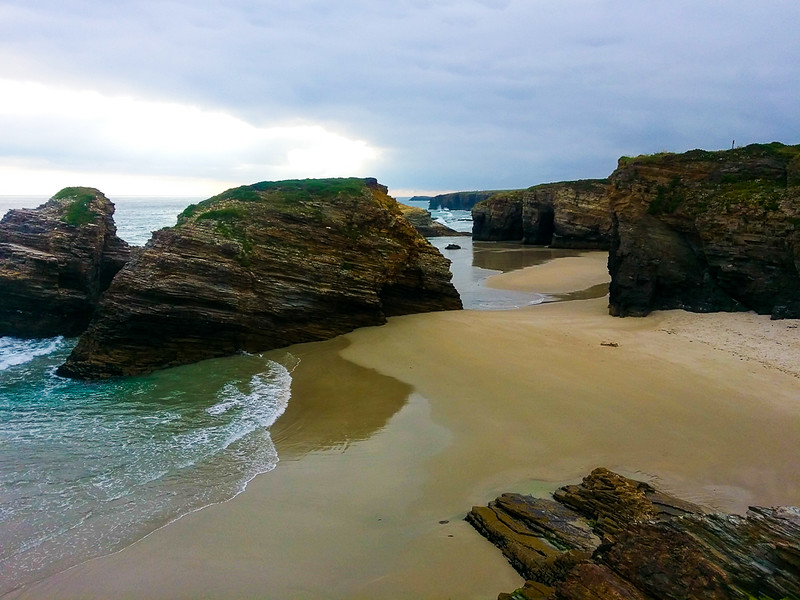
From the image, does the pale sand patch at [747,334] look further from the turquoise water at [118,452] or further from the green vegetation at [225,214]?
the green vegetation at [225,214]

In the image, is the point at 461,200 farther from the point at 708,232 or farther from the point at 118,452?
the point at 118,452

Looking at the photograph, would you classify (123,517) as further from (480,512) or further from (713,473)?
(713,473)

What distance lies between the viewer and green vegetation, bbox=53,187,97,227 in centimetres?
2000

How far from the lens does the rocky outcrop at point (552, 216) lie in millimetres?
47719

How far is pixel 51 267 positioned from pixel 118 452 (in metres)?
12.2

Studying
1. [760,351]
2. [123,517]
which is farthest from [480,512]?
[760,351]


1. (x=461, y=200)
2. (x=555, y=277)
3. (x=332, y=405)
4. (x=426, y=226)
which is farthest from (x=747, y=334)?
(x=461, y=200)

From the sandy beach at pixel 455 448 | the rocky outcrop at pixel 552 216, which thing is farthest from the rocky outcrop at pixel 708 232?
the rocky outcrop at pixel 552 216

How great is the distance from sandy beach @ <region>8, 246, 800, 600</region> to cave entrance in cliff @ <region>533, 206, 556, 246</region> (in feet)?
125

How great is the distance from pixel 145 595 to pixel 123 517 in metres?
1.89

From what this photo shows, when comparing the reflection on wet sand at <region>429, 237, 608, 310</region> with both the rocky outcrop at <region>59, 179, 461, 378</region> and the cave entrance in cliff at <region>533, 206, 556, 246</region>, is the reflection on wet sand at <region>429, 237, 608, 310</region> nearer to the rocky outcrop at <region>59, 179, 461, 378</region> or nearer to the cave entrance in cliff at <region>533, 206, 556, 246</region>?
the cave entrance in cliff at <region>533, 206, 556, 246</region>

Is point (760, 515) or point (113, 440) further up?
point (760, 515)

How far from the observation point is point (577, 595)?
14.4 feet

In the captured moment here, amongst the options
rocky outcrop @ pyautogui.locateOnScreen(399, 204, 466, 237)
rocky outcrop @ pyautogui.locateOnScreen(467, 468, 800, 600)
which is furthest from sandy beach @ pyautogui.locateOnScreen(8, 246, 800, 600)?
rocky outcrop @ pyautogui.locateOnScreen(399, 204, 466, 237)
